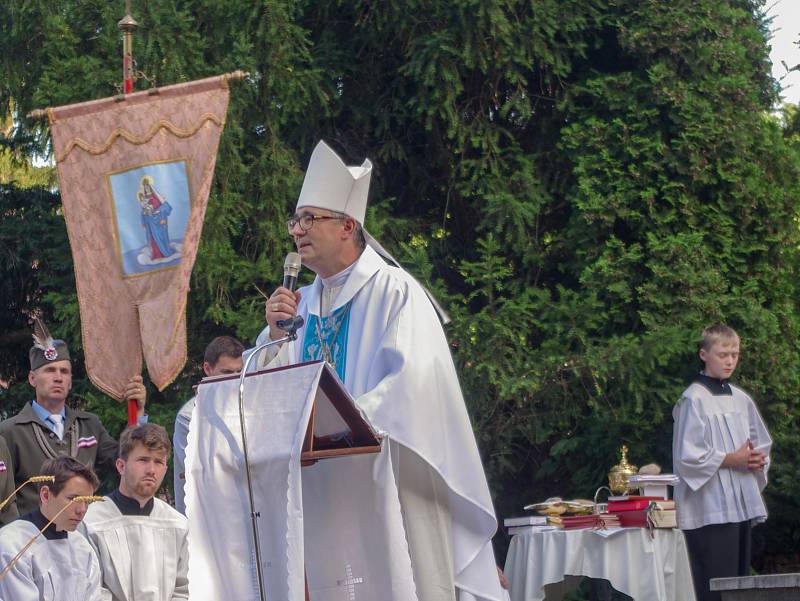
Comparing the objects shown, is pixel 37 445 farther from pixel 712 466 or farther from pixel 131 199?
pixel 712 466

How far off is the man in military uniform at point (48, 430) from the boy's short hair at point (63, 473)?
4.66ft

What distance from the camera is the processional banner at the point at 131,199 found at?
8.69 m

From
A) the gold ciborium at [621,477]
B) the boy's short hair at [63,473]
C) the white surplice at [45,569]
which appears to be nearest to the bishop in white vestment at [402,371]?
the boy's short hair at [63,473]

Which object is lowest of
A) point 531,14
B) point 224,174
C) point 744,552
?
point 744,552

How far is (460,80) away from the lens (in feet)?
35.8

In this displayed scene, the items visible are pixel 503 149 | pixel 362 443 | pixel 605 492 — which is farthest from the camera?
pixel 503 149

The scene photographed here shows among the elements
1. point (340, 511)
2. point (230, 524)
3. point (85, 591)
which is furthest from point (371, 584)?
point (85, 591)

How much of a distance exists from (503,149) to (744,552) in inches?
161

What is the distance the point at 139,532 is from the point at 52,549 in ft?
1.89

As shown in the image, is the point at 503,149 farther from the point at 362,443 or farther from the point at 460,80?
the point at 362,443

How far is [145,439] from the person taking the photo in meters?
6.52

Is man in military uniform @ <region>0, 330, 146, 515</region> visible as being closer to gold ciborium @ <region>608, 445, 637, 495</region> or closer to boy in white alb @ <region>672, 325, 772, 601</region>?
gold ciborium @ <region>608, 445, 637, 495</region>

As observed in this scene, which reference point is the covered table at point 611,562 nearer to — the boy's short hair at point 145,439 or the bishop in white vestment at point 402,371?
the boy's short hair at point 145,439

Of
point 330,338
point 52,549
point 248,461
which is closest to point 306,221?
point 330,338
